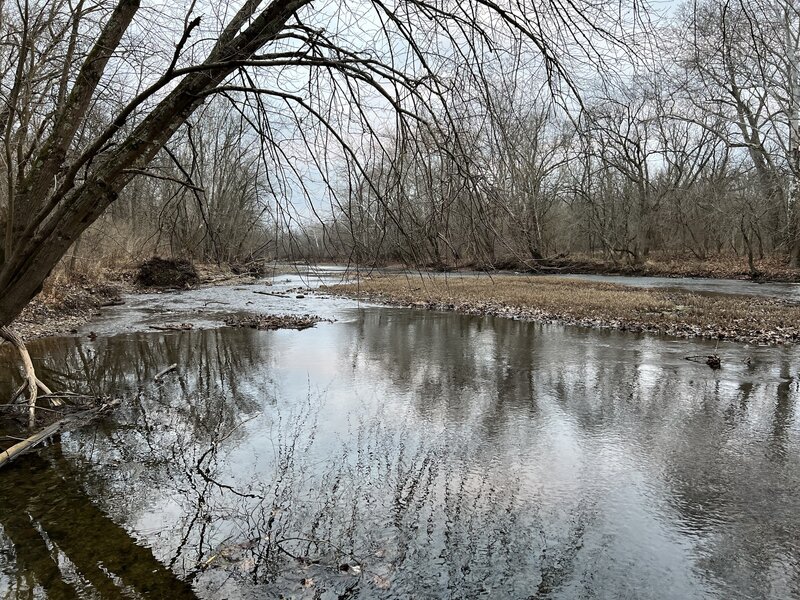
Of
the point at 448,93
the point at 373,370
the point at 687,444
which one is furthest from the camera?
the point at 373,370

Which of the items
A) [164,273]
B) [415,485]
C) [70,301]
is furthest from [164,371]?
[164,273]

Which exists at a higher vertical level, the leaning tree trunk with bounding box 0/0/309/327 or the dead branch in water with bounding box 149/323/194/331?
the leaning tree trunk with bounding box 0/0/309/327

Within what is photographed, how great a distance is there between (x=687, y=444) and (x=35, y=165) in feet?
22.9

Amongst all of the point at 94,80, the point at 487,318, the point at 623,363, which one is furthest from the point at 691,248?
the point at 94,80

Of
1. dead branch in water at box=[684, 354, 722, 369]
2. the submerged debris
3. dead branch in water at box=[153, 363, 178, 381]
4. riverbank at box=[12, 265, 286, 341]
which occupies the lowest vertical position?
dead branch in water at box=[684, 354, 722, 369]

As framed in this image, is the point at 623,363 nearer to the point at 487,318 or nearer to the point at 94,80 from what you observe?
the point at 487,318

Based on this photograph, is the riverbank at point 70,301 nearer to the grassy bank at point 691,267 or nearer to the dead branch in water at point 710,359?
the dead branch in water at point 710,359

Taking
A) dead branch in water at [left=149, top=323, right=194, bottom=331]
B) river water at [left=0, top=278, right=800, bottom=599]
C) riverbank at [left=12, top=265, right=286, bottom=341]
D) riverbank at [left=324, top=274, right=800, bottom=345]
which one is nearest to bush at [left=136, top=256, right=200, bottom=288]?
riverbank at [left=12, top=265, right=286, bottom=341]

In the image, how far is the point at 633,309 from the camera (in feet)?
52.6

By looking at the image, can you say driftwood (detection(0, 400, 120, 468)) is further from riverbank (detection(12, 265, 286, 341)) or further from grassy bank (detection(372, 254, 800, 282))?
grassy bank (detection(372, 254, 800, 282))

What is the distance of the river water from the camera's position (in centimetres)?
338

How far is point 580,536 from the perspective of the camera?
12.8 ft

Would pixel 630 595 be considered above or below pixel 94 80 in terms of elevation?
below

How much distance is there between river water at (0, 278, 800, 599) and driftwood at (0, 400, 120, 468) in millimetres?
159
